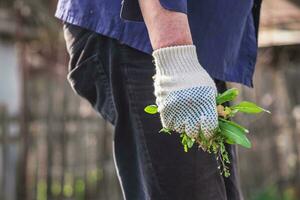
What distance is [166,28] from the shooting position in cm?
193

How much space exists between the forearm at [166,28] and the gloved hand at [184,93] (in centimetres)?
2

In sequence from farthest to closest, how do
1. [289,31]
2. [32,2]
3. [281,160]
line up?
[289,31] → [281,160] → [32,2]

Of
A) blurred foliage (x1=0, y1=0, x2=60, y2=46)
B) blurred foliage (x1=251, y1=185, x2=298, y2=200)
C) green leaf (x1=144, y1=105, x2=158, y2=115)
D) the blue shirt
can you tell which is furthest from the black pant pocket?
blurred foliage (x1=251, y1=185, x2=298, y2=200)

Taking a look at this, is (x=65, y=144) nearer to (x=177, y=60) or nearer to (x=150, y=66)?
(x=150, y=66)

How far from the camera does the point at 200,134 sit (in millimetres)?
1847

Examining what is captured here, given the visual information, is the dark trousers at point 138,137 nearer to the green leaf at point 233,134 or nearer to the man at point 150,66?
the man at point 150,66

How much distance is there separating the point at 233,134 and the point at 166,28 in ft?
1.13

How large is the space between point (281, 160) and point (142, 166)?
601cm

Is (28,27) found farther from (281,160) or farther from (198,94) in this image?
(198,94)

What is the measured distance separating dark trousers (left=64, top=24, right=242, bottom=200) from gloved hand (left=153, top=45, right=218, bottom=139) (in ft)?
0.80

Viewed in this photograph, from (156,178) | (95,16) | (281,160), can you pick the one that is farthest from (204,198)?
(281,160)

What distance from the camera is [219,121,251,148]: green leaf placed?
1.86 metres

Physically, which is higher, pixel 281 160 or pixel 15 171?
pixel 15 171

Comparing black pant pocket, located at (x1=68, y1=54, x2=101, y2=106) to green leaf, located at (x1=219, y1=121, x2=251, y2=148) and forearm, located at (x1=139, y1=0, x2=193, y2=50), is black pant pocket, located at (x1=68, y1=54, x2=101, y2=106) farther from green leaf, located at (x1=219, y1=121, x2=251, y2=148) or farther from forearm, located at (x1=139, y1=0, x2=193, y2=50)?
green leaf, located at (x1=219, y1=121, x2=251, y2=148)
